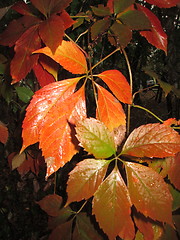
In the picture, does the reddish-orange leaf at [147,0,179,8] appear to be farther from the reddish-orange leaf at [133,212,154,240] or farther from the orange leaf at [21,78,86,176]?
the reddish-orange leaf at [133,212,154,240]

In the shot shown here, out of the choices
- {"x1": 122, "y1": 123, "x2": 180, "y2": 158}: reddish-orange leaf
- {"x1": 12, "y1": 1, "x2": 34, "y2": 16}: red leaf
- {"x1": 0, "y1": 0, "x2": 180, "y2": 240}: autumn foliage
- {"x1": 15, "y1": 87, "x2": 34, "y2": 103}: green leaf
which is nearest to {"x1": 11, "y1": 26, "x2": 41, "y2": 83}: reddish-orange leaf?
{"x1": 0, "y1": 0, "x2": 180, "y2": 240}: autumn foliage

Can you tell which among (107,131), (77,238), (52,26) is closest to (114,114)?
(107,131)

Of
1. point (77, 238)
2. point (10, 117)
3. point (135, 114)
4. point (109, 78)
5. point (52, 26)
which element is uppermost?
point (52, 26)

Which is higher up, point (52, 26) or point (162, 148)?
point (52, 26)

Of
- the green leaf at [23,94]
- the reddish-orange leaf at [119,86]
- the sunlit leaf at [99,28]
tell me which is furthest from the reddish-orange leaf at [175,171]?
the green leaf at [23,94]

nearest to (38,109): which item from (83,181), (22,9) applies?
(83,181)

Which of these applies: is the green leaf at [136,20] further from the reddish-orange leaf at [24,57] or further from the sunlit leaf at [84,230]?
the sunlit leaf at [84,230]

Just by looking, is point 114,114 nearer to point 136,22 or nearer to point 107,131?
point 107,131

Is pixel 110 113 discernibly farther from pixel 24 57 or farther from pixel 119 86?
pixel 24 57
